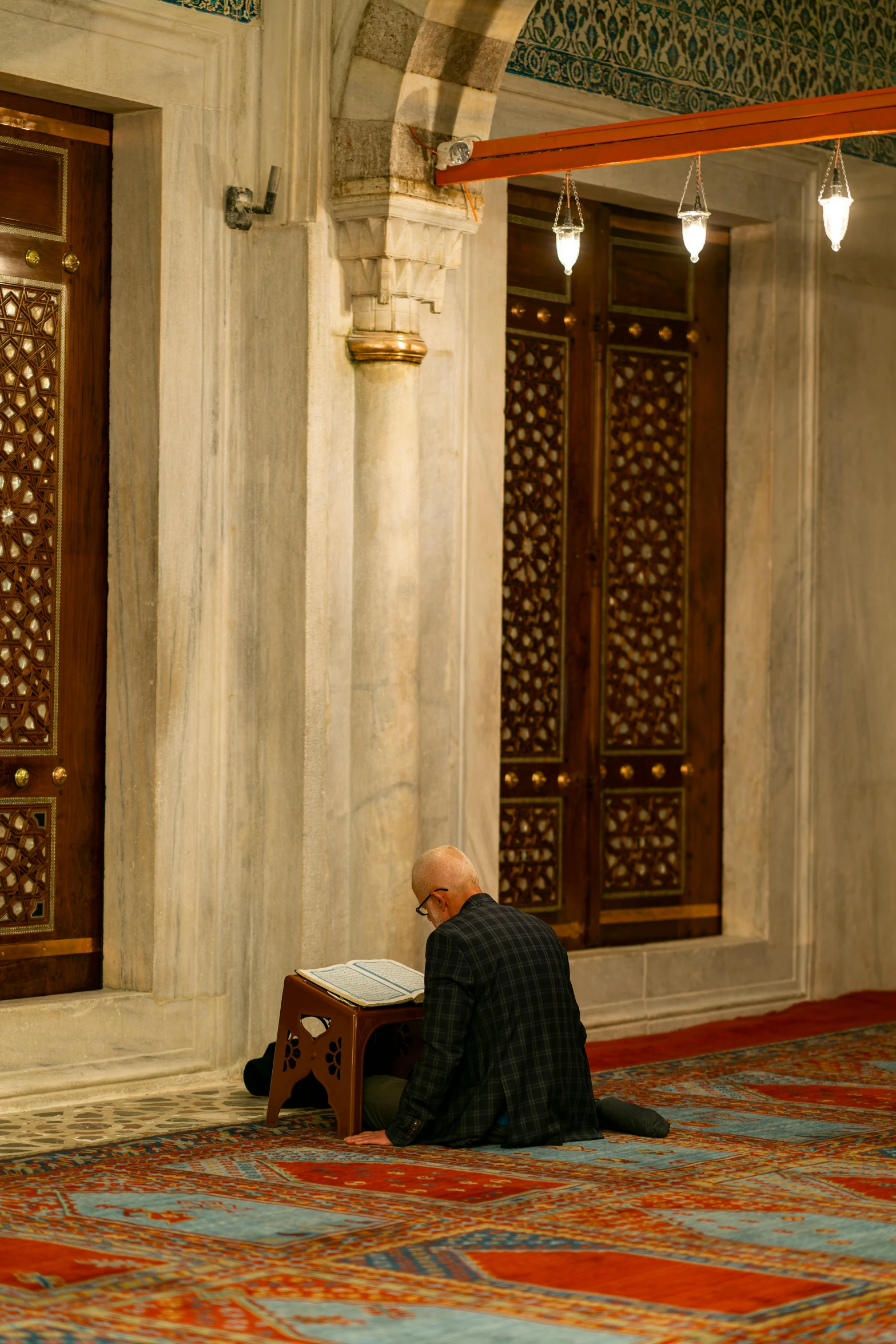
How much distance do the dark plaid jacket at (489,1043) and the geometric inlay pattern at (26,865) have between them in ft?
4.93

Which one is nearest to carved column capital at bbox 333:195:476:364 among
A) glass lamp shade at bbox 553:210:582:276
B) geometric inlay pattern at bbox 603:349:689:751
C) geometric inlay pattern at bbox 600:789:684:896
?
glass lamp shade at bbox 553:210:582:276

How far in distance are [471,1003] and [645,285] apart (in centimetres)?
382

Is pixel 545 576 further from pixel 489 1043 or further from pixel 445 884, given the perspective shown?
pixel 489 1043

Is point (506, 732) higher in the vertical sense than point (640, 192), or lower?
lower

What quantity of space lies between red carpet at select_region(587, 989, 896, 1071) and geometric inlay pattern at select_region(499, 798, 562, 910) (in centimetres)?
61

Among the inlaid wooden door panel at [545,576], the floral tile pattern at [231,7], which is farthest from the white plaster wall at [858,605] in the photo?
the floral tile pattern at [231,7]

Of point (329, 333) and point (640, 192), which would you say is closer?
point (329, 333)

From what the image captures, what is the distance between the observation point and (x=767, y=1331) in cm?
351

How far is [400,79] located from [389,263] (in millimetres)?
579

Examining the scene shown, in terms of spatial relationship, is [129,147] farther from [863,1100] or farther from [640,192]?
[863,1100]

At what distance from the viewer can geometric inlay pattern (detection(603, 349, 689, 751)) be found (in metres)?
7.96

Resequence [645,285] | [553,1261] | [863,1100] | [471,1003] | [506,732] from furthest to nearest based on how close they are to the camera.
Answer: [645,285]
[506,732]
[863,1100]
[471,1003]
[553,1261]

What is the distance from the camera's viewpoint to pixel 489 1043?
17.0 ft

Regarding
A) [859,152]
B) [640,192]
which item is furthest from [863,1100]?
[859,152]
